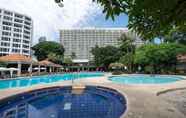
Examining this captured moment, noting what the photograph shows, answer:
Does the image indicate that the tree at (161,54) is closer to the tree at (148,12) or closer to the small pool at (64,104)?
the small pool at (64,104)

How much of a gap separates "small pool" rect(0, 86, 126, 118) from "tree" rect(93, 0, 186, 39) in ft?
19.9

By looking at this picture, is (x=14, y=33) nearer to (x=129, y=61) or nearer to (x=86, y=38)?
(x=86, y=38)

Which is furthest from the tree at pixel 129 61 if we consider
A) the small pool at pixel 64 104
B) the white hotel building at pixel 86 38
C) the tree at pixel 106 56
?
the white hotel building at pixel 86 38

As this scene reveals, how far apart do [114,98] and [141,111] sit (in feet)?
17.9

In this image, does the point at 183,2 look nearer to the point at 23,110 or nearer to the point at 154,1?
the point at 154,1

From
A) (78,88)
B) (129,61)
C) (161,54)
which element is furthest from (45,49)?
(78,88)

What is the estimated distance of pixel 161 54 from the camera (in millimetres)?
37812

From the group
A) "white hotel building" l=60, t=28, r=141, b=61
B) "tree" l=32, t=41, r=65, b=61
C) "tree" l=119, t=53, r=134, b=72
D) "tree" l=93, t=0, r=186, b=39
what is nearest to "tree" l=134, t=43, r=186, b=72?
"tree" l=119, t=53, r=134, b=72

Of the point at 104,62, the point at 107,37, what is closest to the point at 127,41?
the point at 104,62

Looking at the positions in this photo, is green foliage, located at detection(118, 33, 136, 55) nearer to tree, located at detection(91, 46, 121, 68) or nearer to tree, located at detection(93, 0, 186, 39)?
tree, located at detection(91, 46, 121, 68)

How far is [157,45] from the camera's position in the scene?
39562 millimetres

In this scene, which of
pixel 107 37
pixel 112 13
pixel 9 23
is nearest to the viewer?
pixel 112 13

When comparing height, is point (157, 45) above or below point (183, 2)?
above

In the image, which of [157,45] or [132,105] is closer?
[132,105]
